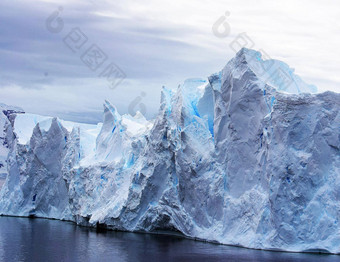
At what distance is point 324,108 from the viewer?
22.1m

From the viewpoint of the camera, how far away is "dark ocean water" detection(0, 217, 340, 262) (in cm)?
2066

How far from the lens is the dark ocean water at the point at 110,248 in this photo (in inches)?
813

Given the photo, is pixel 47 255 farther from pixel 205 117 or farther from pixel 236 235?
pixel 205 117

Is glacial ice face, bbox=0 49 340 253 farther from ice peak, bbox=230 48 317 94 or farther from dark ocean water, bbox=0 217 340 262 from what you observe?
dark ocean water, bbox=0 217 340 262

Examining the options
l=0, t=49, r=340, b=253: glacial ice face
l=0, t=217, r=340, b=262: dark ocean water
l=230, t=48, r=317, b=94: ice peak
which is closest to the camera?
l=0, t=217, r=340, b=262: dark ocean water

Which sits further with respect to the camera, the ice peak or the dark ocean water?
the ice peak

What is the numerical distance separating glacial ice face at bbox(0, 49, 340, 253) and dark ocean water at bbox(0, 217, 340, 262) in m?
0.87

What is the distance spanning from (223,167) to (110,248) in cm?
574

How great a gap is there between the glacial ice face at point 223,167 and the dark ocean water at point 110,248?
87 centimetres

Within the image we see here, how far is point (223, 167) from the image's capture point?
24.7 metres

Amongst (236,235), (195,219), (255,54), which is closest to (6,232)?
(195,219)

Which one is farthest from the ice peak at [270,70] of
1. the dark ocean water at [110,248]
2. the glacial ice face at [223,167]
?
the dark ocean water at [110,248]

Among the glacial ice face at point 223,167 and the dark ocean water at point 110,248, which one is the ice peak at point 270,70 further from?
the dark ocean water at point 110,248

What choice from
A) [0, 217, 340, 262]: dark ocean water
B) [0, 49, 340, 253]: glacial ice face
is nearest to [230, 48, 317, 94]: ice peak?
[0, 49, 340, 253]: glacial ice face
